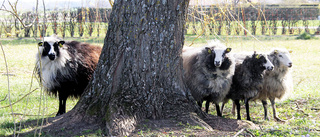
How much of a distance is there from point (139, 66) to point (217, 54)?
2302mm

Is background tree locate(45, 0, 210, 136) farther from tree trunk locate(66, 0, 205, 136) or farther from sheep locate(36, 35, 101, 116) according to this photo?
sheep locate(36, 35, 101, 116)

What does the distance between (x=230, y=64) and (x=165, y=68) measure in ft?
7.21

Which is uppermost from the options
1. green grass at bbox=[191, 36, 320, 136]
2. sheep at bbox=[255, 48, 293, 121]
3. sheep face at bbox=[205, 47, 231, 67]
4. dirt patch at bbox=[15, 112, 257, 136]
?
sheep face at bbox=[205, 47, 231, 67]

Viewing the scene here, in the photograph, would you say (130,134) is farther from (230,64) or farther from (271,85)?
(271,85)

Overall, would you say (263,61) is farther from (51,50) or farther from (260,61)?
(51,50)

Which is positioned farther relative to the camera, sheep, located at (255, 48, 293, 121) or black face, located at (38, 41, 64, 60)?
sheep, located at (255, 48, 293, 121)

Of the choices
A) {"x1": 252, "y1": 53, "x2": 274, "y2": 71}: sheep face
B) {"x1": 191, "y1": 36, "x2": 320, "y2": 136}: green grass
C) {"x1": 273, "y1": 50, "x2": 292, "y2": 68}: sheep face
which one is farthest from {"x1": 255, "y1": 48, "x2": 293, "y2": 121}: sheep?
{"x1": 252, "y1": 53, "x2": 274, "y2": 71}: sheep face

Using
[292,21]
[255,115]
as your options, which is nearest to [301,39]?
[292,21]

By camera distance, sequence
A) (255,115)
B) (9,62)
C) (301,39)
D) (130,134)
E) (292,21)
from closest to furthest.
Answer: (130,134) → (255,115) → (9,62) → (301,39) → (292,21)

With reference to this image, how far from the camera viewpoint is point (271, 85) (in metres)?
7.10

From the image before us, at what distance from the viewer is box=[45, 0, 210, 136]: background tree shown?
15.8 ft

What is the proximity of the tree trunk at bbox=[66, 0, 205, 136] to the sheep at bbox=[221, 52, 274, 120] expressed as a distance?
231 cm

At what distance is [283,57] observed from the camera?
23.5 feet

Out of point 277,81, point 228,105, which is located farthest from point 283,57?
point 228,105
